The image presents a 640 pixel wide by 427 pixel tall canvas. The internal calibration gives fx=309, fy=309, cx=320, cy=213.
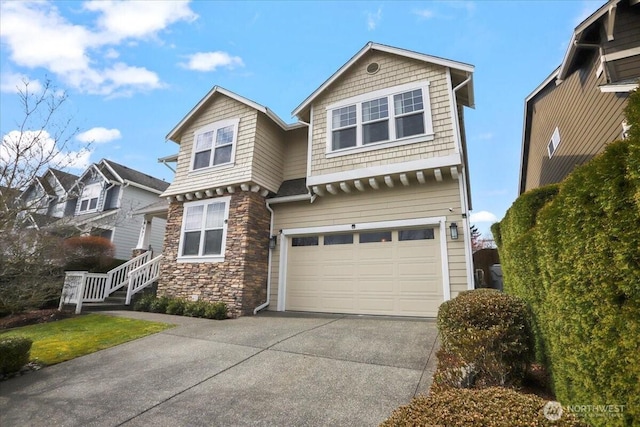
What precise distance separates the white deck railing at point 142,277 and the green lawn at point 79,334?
178cm

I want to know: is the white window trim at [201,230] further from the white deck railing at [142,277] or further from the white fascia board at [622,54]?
the white fascia board at [622,54]

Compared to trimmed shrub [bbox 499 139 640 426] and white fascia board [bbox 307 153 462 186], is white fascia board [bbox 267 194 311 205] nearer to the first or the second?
white fascia board [bbox 307 153 462 186]

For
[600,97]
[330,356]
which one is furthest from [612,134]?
[330,356]

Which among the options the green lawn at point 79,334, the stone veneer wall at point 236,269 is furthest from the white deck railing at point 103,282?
the stone veneer wall at point 236,269

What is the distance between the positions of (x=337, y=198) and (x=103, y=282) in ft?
29.4

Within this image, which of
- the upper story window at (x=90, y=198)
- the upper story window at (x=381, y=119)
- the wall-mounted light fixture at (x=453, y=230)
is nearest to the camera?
the wall-mounted light fixture at (x=453, y=230)

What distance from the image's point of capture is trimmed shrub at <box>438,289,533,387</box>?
337cm

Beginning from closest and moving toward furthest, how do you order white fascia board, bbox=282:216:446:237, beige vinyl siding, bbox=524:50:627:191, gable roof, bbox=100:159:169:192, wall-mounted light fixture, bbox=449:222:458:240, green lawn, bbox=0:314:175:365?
1. green lawn, bbox=0:314:175:365
2. beige vinyl siding, bbox=524:50:627:191
3. wall-mounted light fixture, bbox=449:222:458:240
4. white fascia board, bbox=282:216:446:237
5. gable roof, bbox=100:159:169:192

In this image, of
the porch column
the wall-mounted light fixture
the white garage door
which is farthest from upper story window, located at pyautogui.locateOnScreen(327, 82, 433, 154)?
the porch column

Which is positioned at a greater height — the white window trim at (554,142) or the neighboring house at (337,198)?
the white window trim at (554,142)

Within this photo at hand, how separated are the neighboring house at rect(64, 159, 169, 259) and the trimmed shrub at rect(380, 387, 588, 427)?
18670 millimetres

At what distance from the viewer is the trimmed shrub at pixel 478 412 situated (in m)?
1.75

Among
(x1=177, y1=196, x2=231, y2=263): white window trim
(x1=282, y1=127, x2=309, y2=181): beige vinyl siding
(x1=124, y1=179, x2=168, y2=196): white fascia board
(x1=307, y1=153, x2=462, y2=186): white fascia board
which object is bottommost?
(x1=177, y1=196, x2=231, y2=263): white window trim

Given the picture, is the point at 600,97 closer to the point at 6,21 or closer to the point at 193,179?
the point at 193,179
